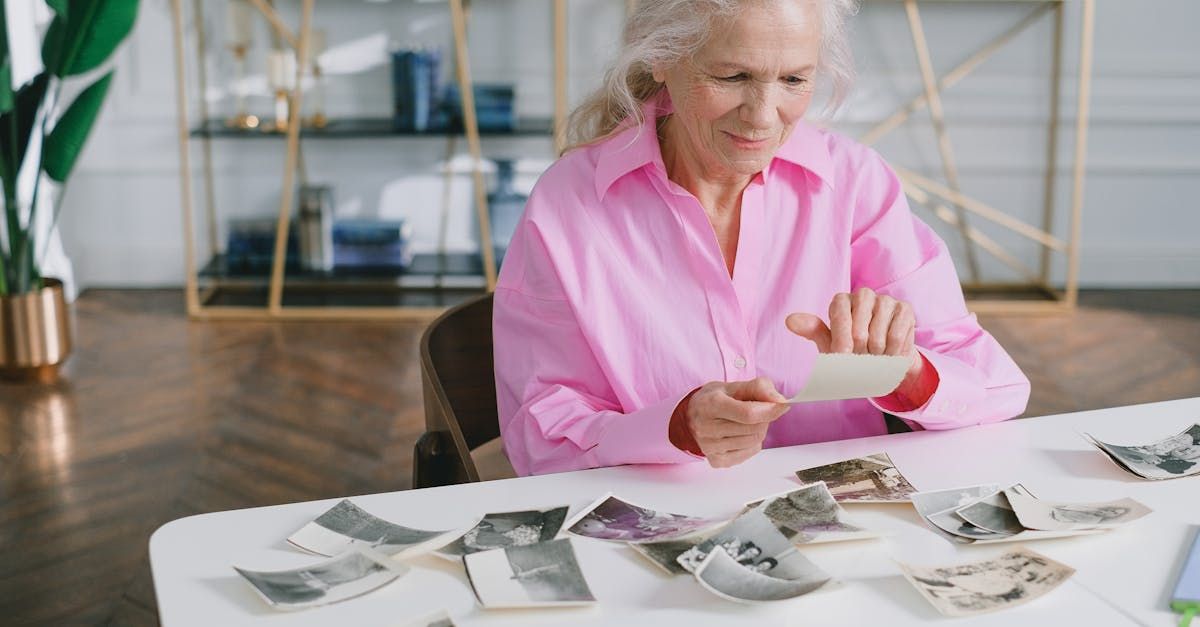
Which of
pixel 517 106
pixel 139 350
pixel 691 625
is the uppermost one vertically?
pixel 517 106

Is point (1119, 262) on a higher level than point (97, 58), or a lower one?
lower

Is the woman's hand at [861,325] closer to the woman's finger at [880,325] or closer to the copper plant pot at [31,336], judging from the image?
the woman's finger at [880,325]

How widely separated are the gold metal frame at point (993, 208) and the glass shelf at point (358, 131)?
1284mm

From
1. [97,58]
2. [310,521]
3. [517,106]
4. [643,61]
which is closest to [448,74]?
[517,106]

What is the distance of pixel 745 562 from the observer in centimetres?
138

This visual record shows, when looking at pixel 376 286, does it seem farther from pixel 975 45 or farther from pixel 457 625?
pixel 457 625

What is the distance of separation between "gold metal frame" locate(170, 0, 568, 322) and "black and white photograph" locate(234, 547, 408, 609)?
346 cm

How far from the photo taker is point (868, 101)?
527cm

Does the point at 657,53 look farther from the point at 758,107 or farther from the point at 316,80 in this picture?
the point at 316,80

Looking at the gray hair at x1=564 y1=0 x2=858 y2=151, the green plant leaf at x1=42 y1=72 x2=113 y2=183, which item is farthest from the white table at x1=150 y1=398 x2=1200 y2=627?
the green plant leaf at x1=42 y1=72 x2=113 y2=183

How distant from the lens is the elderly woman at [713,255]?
1.83m

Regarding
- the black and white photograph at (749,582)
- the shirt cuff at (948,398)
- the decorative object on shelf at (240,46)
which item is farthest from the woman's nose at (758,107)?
the decorative object on shelf at (240,46)

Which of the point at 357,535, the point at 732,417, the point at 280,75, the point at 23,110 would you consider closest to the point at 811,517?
the point at 732,417

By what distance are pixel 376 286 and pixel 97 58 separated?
1.51 m
